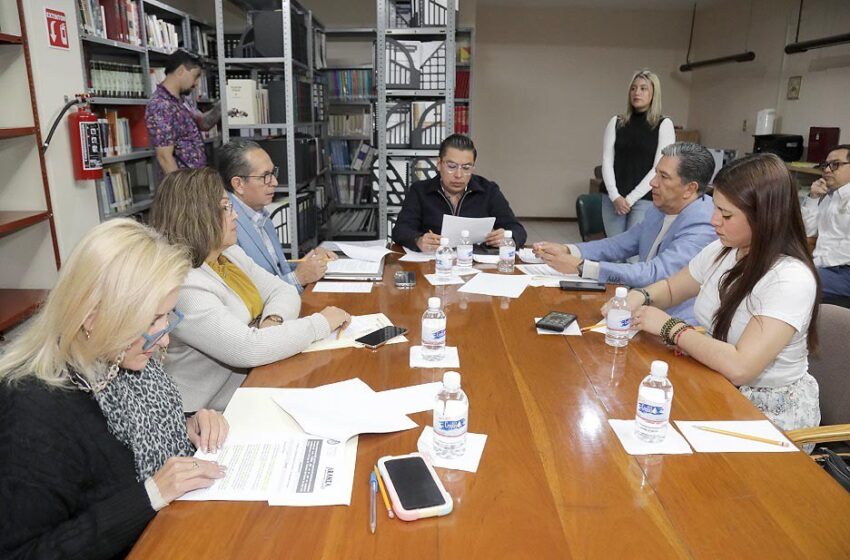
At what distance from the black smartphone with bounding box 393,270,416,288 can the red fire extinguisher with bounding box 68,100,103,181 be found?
2.08 metres

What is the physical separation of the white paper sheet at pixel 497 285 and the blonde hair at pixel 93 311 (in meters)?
1.33

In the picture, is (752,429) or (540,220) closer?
(752,429)

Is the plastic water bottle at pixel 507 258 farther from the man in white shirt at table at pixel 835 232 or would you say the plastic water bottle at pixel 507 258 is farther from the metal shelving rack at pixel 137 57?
the metal shelving rack at pixel 137 57

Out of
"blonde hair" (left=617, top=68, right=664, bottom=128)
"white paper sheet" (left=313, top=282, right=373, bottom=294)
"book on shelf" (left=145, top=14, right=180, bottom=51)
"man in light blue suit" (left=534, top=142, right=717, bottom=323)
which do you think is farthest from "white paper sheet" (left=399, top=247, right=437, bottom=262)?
"book on shelf" (left=145, top=14, right=180, bottom=51)

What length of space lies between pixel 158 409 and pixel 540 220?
7103 mm

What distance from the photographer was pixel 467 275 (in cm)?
244

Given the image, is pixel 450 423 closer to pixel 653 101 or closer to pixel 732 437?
pixel 732 437

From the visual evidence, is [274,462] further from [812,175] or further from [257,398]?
[812,175]

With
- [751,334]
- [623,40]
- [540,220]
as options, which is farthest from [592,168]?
[751,334]

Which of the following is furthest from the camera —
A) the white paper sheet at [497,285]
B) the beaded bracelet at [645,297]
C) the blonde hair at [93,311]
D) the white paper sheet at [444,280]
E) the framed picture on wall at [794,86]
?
the framed picture on wall at [794,86]

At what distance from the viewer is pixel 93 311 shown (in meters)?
1.02

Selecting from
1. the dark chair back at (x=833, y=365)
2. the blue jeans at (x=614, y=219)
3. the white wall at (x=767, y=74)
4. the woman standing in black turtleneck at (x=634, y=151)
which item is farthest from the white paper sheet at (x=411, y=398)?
the white wall at (x=767, y=74)

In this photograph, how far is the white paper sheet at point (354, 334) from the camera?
5.49ft

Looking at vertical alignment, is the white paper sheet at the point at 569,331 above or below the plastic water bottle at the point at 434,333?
below
